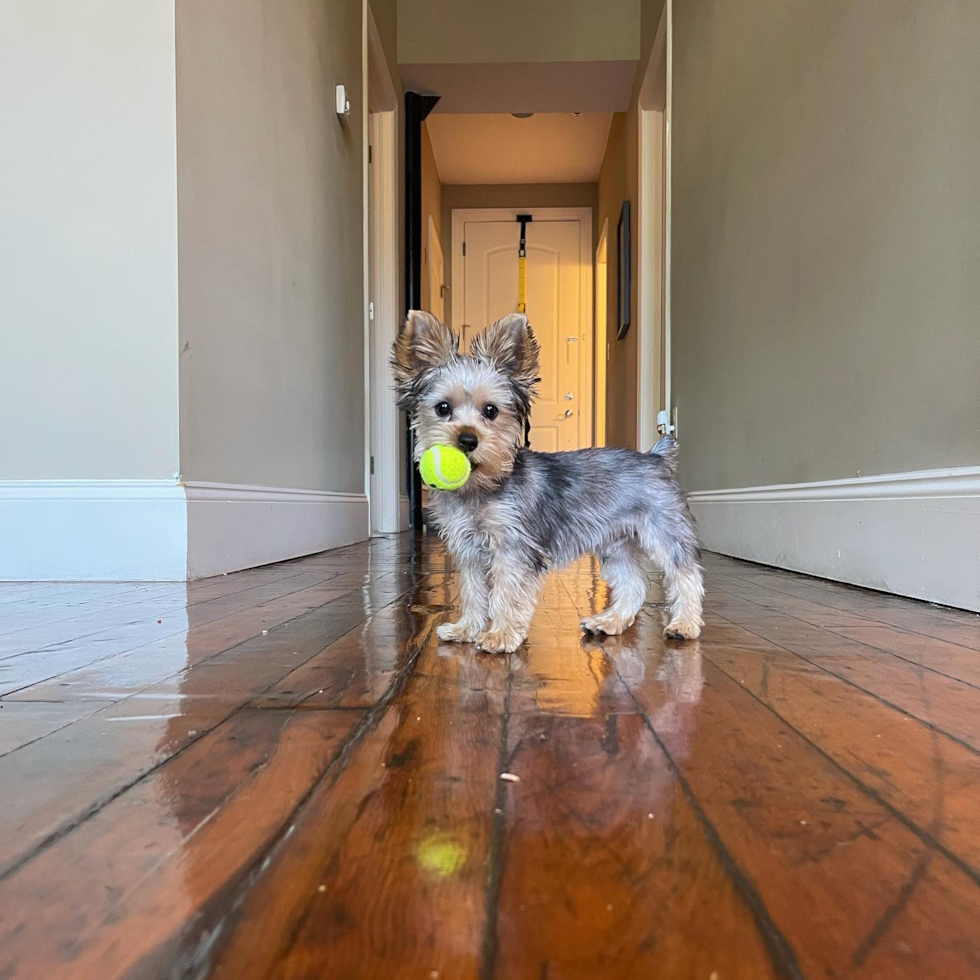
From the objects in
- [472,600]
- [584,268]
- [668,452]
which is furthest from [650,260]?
[472,600]

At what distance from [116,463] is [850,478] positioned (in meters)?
2.30

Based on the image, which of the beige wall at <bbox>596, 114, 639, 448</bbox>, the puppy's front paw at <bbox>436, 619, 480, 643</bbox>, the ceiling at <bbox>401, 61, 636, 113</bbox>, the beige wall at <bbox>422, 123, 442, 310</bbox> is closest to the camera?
the puppy's front paw at <bbox>436, 619, 480, 643</bbox>

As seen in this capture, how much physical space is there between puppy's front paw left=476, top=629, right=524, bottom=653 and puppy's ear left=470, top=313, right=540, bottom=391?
0.57 meters

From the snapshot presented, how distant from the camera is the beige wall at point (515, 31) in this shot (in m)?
5.52

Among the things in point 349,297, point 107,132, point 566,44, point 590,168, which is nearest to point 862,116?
point 107,132

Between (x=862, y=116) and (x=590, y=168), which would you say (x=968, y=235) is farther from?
(x=590, y=168)

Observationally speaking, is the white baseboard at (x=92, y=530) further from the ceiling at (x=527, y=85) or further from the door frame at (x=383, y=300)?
the ceiling at (x=527, y=85)

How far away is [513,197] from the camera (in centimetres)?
943

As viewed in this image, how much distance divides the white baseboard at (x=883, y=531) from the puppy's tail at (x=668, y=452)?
647 mm

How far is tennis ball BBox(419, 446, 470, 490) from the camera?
1.39 m

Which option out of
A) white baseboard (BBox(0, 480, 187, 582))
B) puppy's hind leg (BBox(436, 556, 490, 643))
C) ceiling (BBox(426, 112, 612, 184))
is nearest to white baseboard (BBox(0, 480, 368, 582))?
white baseboard (BBox(0, 480, 187, 582))

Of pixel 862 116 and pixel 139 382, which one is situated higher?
pixel 862 116

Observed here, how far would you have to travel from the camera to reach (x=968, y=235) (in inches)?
66.7

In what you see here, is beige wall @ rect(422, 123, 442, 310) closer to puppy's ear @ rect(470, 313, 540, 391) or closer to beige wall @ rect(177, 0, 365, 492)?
beige wall @ rect(177, 0, 365, 492)
